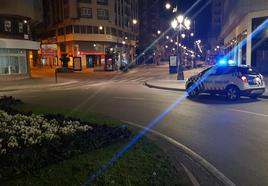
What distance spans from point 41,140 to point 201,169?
10.3 ft

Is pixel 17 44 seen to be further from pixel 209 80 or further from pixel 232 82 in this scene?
pixel 232 82

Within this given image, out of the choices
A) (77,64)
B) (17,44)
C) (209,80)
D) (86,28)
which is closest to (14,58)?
(17,44)

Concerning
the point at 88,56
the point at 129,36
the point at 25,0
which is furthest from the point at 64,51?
the point at 25,0

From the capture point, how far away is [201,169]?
5.81 meters

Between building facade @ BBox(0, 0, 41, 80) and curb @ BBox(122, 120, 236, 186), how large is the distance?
102ft

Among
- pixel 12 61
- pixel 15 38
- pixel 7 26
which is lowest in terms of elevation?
pixel 12 61

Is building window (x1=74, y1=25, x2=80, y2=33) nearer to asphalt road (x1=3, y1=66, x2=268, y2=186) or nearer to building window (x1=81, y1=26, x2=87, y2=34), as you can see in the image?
building window (x1=81, y1=26, x2=87, y2=34)

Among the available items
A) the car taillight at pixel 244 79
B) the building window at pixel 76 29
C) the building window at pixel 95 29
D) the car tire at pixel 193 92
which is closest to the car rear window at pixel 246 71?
Result: the car taillight at pixel 244 79

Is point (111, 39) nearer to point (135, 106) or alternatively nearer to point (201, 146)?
point (135, 106)

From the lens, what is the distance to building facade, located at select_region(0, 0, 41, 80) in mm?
34688

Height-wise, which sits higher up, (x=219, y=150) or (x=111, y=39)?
(x=111, y=39)

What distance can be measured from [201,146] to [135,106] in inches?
259

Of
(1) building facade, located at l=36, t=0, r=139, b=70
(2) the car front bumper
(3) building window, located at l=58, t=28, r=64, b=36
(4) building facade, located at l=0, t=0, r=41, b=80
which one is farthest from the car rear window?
(3) building window, located at l=58, t=28, r=64, b=36

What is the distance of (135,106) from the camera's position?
13820mm
